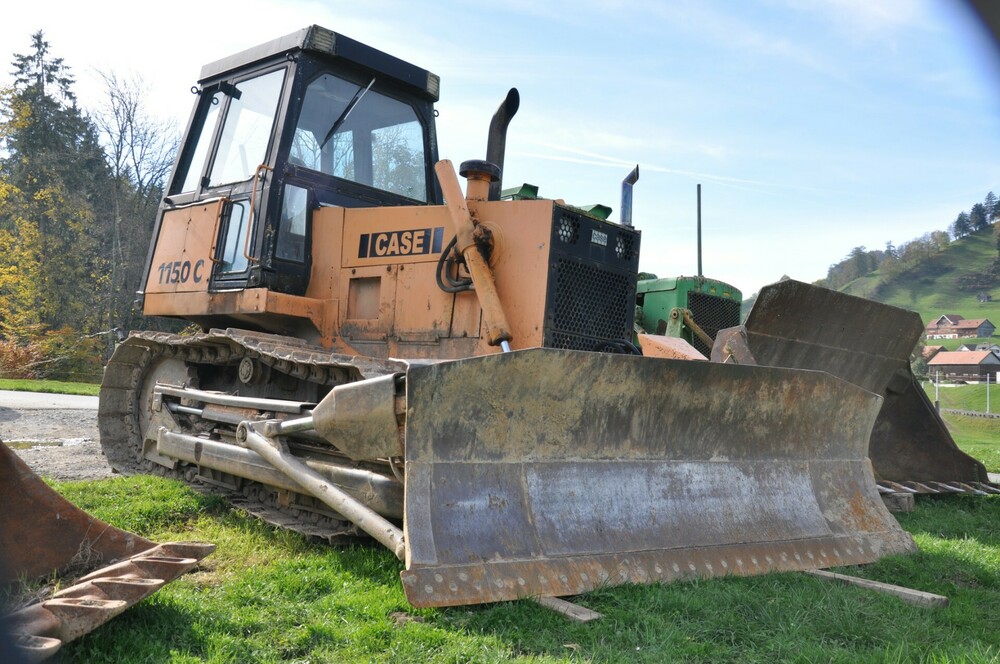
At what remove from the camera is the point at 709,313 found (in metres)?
9.27

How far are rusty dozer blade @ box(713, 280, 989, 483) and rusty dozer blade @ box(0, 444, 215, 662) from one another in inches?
152

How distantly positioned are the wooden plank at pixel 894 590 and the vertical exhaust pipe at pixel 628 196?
239 centimetres

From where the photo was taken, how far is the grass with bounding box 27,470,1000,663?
267cm

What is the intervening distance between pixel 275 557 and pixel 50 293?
2753 centimetres

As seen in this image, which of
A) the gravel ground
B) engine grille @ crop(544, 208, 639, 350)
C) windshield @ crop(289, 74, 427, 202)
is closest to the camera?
engine grille @ crop(544, 208, 639, 350)

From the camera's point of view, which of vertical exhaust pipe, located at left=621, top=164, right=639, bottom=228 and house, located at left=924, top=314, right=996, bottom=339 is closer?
vertical exhaust pipe, located at left=621, top=164, right=639, bottom=228

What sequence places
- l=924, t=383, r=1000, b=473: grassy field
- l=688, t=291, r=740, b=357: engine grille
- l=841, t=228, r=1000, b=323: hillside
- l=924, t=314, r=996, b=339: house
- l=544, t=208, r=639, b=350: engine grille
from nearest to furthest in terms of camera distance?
l=544, t=208, r=639, b=350: engine grille
l=688, t=291, r=740, b=357: engine grille
l=924, t=383, r=1000, b=473: grassy field
l=924, t=314, r=996, b=339: house
l=841, t=228, r=1000, b=323: hillside

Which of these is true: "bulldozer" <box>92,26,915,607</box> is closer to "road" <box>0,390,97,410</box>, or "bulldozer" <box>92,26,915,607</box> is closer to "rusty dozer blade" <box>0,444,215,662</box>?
"rusty dozer blade" <box>0,444,215,662</box>

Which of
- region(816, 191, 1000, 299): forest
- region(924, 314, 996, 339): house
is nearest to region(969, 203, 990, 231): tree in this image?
region(816, 191, 1000, 299): forest

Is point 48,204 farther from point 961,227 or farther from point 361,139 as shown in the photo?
point 961,227

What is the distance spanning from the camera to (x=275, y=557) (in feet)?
12.8

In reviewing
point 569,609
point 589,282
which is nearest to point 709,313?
point 589,282

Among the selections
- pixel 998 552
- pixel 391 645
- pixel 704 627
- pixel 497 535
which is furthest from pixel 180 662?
pixel 998 552

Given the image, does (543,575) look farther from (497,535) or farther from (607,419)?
(607,419)
